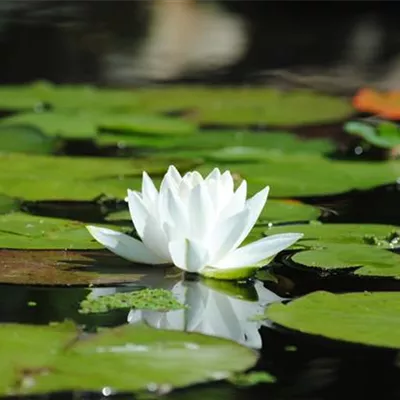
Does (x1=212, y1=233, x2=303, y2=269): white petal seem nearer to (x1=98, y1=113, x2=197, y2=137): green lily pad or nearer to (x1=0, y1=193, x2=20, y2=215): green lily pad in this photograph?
(x1=0, y1=193, x2=20, y2=215): green lily pad

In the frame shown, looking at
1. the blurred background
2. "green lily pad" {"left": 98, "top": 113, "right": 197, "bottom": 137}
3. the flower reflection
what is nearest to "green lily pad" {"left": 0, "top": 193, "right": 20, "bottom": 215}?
the flower reflection

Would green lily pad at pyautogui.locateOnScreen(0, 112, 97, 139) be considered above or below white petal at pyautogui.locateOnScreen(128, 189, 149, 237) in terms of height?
above

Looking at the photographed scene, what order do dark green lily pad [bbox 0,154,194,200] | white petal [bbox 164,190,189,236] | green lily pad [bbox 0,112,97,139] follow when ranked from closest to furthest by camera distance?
white petal [bbox 164,190,189,236], dark green lily pad [bbox 0,154,194,200], green lily pad [bbox 0,112,97,139]

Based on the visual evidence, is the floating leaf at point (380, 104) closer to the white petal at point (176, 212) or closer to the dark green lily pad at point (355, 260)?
the dark green lily pad at point (355, 260)

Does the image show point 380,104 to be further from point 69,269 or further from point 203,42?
point 203,42

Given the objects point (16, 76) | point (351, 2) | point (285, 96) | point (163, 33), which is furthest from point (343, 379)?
point (351, 2)

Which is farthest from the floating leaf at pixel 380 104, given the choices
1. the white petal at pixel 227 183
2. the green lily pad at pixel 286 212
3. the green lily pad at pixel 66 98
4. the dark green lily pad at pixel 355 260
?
the white petal at pixel 227 183
